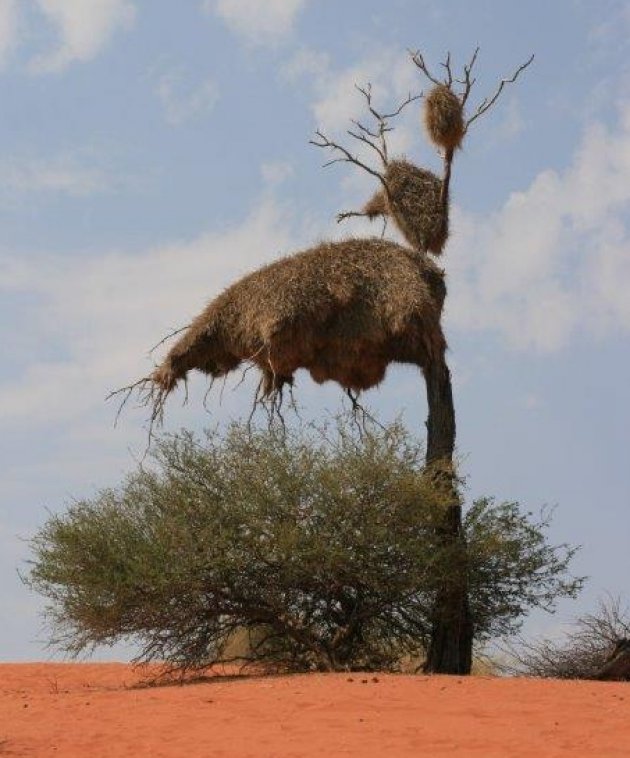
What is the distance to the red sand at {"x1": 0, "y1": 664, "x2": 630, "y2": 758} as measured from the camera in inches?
415

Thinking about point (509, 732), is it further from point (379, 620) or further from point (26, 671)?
point (26, 671)

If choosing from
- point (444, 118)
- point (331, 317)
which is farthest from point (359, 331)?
point (444, 118)

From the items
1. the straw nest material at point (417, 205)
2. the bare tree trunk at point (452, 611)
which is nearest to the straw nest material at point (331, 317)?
the straw nest material at point (417, 205)

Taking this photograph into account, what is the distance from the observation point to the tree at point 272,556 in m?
16.3

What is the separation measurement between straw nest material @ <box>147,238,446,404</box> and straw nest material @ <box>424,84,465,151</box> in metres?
2.18

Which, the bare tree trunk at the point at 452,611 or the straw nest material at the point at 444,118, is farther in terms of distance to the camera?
the straw nest material at the point at 444,118

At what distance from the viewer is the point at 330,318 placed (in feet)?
61.2

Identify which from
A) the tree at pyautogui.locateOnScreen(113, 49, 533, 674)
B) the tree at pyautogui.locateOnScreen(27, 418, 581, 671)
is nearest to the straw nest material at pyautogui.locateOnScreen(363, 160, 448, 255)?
the tree at pyautogui.locateOnScreen(113, 49, 533, 674)

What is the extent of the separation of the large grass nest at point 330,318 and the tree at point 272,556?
1605 millimetres

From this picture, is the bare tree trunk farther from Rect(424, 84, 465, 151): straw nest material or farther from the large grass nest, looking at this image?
Rect(424, 84, 465, 151): straw nest material

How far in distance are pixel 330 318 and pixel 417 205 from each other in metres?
3.41

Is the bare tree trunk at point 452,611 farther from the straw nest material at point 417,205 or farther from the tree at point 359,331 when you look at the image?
the straw nest material at point 417,205

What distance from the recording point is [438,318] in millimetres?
18891

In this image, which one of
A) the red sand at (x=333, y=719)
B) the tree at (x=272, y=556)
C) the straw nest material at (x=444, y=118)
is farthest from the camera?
the straw nest material at (x=444, y=118)
